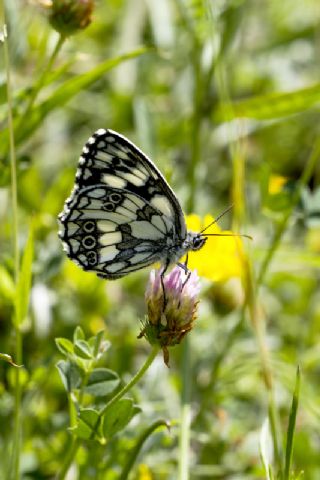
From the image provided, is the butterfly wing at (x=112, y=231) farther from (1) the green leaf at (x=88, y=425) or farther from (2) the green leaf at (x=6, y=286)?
(1) the green leaf at (x=88, y=425)

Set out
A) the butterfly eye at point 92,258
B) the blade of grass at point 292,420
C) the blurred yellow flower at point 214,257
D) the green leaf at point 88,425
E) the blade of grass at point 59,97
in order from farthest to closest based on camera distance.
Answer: the blurred yellow flower at point 214,257
the blade of grass at point 59,97
the butterfly eye at point 92,258
the green leaf at point 88,425
the blade of grass at point 292,420

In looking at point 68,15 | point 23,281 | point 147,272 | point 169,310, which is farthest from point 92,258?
point 147,272

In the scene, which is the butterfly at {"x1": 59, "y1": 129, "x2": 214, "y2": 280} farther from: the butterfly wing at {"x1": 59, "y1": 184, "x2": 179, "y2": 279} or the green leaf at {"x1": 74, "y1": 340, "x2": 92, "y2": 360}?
the green leaf at {"x1": 74, "y1": 340, "x2": 92, "y2": 360}

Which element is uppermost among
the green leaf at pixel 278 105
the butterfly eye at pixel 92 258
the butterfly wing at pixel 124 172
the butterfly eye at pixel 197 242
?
the green leaf at pixel 278 105

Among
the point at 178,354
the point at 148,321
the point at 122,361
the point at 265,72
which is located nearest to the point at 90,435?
the point at 148,321

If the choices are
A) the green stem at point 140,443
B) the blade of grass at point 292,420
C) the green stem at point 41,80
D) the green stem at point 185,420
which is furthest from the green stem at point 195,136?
the blade of grass at point 292,420

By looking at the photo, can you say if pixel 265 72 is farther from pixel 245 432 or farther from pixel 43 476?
pixel 43 476

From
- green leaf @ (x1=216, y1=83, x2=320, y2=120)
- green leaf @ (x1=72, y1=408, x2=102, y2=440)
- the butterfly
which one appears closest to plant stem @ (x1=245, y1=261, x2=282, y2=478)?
the butterfly
